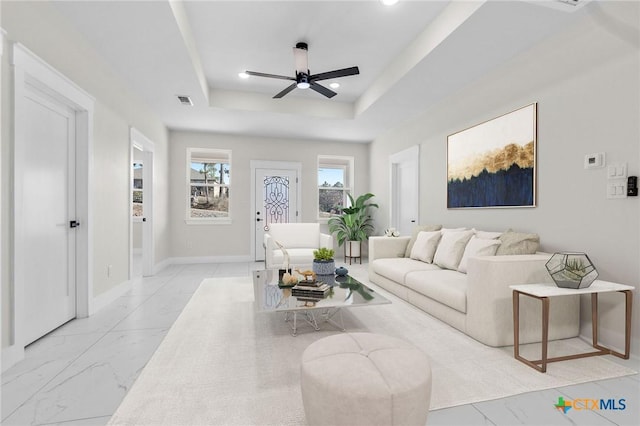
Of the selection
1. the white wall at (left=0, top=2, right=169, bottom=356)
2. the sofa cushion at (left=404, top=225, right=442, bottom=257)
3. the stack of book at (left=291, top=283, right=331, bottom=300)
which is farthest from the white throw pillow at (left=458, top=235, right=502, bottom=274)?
the white wall at (left=0, top=2, right=169, bottom=356)

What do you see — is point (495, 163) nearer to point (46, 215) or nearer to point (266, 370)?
point (266, 370)

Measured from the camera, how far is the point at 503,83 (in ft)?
10.8

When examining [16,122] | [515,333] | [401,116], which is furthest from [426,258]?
[16,122]

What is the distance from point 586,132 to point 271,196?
5.39 meters

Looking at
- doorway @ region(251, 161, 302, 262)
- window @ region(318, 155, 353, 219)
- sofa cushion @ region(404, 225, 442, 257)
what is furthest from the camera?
window @ region(318, 155, 353, 219)

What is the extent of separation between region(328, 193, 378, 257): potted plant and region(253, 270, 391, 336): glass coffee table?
3077 mm

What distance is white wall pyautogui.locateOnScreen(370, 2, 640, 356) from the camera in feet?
7.17

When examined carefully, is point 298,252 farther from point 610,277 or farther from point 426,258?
point 610,277

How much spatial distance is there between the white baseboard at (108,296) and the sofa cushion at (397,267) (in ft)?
10.7

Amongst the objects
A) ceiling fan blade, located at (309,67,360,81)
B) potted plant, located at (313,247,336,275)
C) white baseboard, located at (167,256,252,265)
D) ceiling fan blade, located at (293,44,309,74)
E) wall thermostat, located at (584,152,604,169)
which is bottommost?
white baseboard, located at (167,256,252,265)

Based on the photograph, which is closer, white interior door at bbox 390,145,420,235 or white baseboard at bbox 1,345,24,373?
white baseboard at bbox 1,345,24,373

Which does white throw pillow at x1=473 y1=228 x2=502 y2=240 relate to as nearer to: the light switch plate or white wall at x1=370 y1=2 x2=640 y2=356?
white wall at x1=370 y1=2 x2=640 y2=356

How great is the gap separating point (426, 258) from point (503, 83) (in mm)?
2144

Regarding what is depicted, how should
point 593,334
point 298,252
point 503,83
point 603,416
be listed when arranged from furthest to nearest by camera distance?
point 298,252
point 503,83
point 593,334
point 603,416
